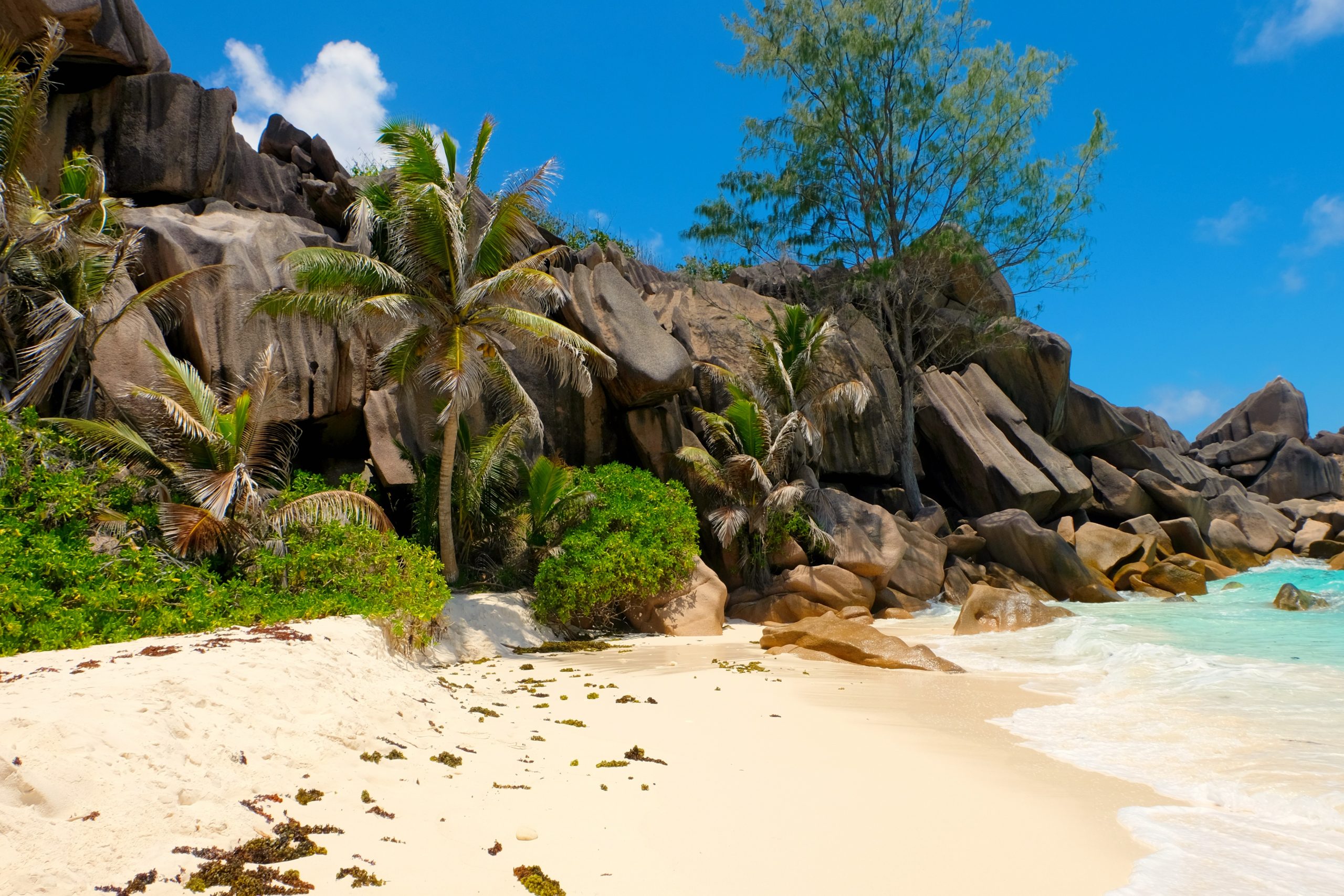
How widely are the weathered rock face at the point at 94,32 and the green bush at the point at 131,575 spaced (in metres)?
9.15

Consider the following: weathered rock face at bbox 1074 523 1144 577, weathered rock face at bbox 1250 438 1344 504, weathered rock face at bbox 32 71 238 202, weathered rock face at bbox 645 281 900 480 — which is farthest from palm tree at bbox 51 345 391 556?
weathered rock face at bbox 1250 438 1344 504

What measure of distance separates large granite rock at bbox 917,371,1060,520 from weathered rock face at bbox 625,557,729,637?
13.9 m

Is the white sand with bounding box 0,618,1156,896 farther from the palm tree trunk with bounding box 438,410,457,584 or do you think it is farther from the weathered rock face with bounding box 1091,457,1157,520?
the weathered rock face with bounding box 1091,457,1157,520

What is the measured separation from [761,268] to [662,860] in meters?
28.1

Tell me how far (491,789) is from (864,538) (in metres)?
15.7

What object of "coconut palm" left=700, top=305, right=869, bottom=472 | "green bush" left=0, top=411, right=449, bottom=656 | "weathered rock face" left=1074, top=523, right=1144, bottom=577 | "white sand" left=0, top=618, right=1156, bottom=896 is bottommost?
"white sand" left=0, top=618, right=1156, bottom=896

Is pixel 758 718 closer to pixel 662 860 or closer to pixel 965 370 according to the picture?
pixel 662 860

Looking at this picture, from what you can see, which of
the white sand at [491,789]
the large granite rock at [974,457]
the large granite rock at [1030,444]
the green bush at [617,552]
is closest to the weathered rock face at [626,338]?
the green bush at [617,552]

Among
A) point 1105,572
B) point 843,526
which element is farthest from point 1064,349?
point 843,526

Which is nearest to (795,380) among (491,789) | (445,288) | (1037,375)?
(445,288)

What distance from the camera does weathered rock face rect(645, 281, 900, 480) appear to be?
2353cm

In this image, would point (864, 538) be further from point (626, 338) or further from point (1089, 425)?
point (1089, 425)

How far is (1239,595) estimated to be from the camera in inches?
837

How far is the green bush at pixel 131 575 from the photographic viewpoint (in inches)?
312
